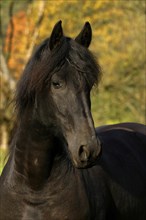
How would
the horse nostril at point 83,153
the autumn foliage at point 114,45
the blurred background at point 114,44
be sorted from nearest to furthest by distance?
the horse nostril at point 83,153 → the blurred background at point 114,44 → the autumn foliage at point 114,45

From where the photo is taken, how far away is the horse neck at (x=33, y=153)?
464 cm

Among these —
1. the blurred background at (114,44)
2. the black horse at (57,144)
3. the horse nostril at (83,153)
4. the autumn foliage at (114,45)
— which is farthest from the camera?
the autumn foliage at (114,45)

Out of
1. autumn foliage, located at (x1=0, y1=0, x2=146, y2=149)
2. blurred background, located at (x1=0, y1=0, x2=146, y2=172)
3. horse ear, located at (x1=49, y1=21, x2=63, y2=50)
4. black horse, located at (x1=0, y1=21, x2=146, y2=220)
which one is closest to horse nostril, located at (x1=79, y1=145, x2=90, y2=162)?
black horse, located at (x1=0, y1=21, x2=146, y2=220)

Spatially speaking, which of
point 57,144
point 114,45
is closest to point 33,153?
point 57,144

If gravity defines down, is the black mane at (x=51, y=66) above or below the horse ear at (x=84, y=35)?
below

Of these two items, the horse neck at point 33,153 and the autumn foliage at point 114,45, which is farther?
the autumn foliage at point 114,45

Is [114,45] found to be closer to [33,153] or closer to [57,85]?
[33,153]

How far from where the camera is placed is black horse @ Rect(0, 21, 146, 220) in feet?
14.0

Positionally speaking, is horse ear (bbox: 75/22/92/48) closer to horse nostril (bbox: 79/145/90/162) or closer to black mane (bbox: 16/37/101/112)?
black mane (bbox: 16/37/101/112)

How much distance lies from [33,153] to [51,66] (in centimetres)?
73

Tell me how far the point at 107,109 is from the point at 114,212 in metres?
21.1

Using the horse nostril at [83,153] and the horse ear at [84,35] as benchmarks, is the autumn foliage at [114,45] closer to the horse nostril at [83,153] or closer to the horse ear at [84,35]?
the horse ear at [84,35]

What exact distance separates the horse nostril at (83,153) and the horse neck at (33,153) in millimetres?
523

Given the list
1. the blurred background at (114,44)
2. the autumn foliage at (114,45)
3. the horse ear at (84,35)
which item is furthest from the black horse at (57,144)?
the autumn foliage at (114,45)
